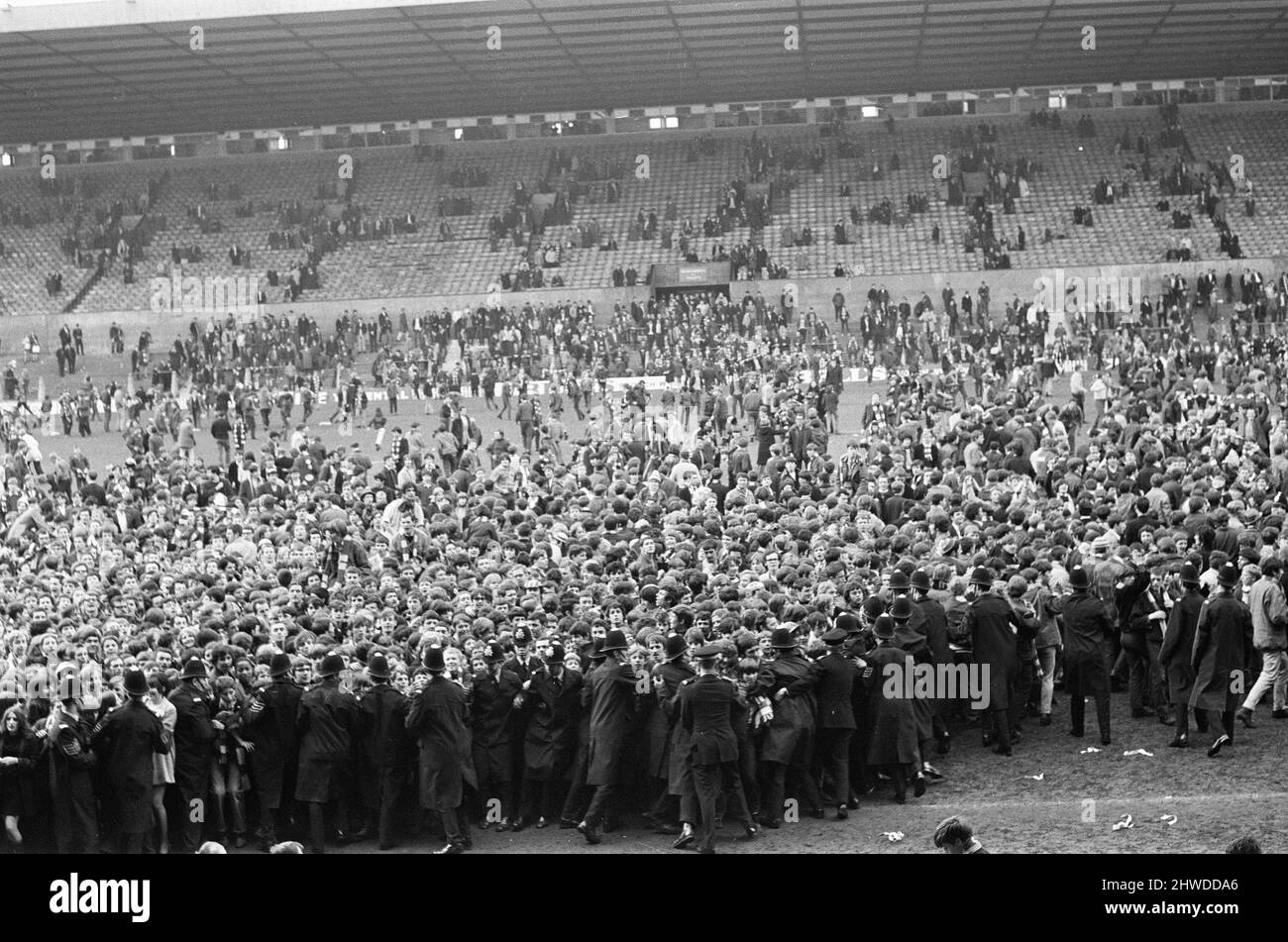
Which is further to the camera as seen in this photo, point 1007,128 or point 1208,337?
point 1007,128

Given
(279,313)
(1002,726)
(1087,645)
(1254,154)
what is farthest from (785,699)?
(1254,154)

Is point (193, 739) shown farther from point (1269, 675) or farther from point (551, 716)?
point (1269, 675)

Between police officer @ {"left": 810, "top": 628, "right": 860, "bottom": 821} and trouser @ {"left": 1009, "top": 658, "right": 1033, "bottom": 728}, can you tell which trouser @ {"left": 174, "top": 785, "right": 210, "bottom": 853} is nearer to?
police officer @ {"left": 810, "top": 628, "right": 860, "bottom": 821}

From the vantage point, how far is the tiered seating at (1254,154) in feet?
133

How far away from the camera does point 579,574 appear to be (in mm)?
15477

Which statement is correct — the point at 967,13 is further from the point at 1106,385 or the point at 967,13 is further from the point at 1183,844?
the point at 1183,844

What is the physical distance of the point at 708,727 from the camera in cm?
1141

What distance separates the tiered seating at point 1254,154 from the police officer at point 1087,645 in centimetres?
2951

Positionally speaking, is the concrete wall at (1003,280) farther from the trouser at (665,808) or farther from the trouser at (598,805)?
the trouser at (598,805)

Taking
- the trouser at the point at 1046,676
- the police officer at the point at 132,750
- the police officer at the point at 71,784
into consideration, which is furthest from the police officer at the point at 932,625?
the police officer at the point at 71,784

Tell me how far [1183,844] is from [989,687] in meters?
2.46

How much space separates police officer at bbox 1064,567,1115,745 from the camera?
1301 centimetres

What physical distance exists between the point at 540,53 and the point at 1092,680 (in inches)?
1326
